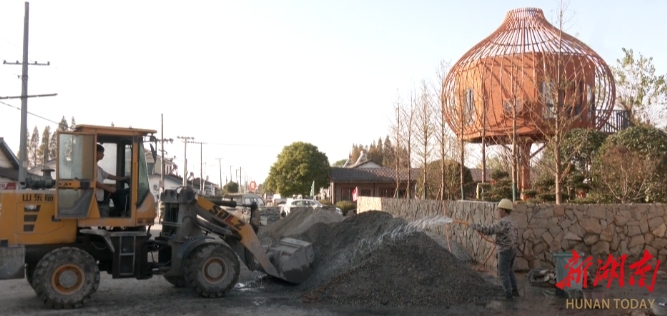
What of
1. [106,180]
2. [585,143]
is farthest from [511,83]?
[106,180]

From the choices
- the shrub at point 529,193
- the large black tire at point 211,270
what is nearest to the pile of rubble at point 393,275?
the large black tire at point 211,270

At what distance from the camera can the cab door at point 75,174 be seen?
395 inches

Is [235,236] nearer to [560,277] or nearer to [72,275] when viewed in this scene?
[72,275]

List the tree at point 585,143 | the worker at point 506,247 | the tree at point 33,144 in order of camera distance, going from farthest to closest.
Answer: the tree at point 33,144 → the tree at point 585,143 → the worker at point 506,247

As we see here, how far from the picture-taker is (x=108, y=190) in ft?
34.1

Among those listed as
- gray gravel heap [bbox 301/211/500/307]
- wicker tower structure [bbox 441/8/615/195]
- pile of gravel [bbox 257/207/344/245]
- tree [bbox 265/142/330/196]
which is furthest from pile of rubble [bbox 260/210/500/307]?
tree [bbox 265/142/330/196]

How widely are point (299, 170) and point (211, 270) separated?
47073 mm

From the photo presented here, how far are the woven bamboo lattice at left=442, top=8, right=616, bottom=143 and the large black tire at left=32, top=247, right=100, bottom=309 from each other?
1672 cm

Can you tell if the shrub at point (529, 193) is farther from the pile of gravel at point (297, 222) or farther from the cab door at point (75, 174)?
the cab door at point (75, 174)

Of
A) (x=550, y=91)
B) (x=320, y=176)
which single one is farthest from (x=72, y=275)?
(x=320, y=176)

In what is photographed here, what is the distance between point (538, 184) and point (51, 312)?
16.9 metres

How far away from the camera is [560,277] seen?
10.9 metres

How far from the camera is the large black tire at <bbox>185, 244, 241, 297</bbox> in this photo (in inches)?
421

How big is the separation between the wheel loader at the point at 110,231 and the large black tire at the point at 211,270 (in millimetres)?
17
